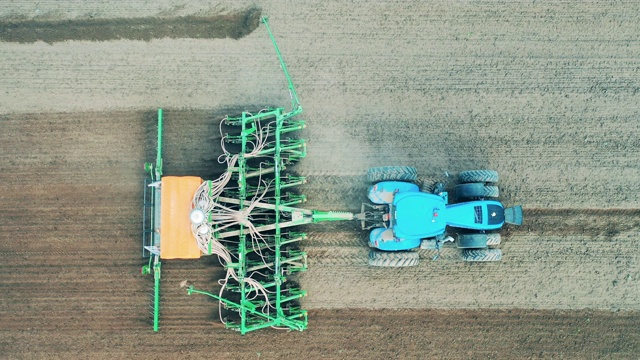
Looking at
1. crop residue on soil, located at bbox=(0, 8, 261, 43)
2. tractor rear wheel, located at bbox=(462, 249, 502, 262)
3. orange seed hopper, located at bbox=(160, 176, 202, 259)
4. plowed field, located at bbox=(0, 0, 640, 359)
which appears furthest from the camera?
crop residue on soil, located at bbox=(0, 8, 261, 43)

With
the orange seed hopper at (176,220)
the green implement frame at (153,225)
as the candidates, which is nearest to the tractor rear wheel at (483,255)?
the orange seed hopper at (176,220)

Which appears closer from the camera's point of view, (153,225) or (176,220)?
(176,220)

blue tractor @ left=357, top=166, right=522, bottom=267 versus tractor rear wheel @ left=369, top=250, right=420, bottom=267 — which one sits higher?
blue tractor @ left=357, top=166, right=522, bottom=267

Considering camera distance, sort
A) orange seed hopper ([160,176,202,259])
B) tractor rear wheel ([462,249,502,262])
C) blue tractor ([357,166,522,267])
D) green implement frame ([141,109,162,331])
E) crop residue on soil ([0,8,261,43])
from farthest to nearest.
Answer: crop residue on soil ([0,8,261,43])
tractor rear wheel ([462,249,502,262])
green implement frame ([141,109,162,331])
blue tractor ([357,166,522,267])
orange seed hopper ([160,176,202,259])

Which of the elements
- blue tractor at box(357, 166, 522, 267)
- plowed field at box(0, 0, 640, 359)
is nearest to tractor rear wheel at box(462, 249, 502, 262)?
blue tractor at box(357, 166, 522, 267)

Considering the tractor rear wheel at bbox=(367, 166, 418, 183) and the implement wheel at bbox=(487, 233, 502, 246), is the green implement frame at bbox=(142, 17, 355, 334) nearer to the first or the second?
the tractor rear wheel at bbox=(367, 166, 418, 183)

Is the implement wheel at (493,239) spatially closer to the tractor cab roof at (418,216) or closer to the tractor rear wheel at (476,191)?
the tractor rear wheel at (476,191)

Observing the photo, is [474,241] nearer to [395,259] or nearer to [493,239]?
[493,239]

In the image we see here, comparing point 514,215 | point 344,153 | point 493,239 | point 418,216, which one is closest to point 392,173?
point 418,216
